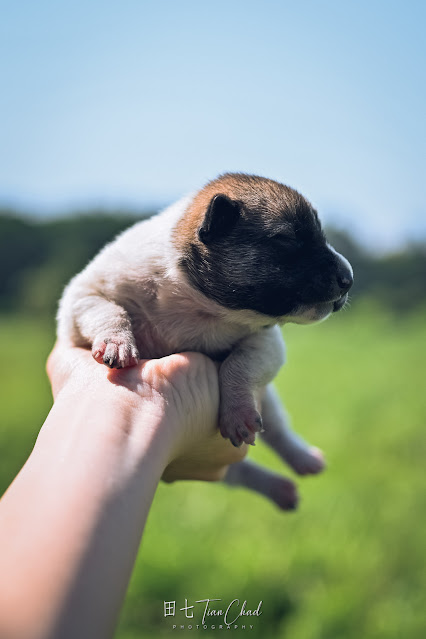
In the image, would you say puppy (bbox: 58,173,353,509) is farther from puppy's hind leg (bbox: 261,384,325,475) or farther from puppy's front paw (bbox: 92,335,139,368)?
puppy's hind leg (bbox: 261,384,325,475)

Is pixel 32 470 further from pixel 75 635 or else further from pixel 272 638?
pixel 272 638

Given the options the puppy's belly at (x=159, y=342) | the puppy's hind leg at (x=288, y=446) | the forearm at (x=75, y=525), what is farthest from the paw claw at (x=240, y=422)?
the puppy's hind leg at (x=288, y=446)

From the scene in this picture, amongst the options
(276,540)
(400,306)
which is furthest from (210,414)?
(400,306)

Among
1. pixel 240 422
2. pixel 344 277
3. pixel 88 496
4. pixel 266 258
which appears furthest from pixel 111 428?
pixel 344 277

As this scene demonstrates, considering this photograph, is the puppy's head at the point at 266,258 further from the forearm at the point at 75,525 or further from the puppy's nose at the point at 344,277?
the forearm at the point at 75,525

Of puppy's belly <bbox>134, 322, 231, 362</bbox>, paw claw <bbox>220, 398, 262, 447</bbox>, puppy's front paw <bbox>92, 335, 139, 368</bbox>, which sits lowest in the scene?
paw claw <bbox>220, 398, 262, 447</bbox>

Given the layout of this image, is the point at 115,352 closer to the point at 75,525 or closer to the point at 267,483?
the point at 75,525

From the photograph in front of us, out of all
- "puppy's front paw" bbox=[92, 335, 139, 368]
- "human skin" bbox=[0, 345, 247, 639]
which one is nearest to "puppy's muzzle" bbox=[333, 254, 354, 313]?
"human skin" bbox=[0, 345, 247, 639]
